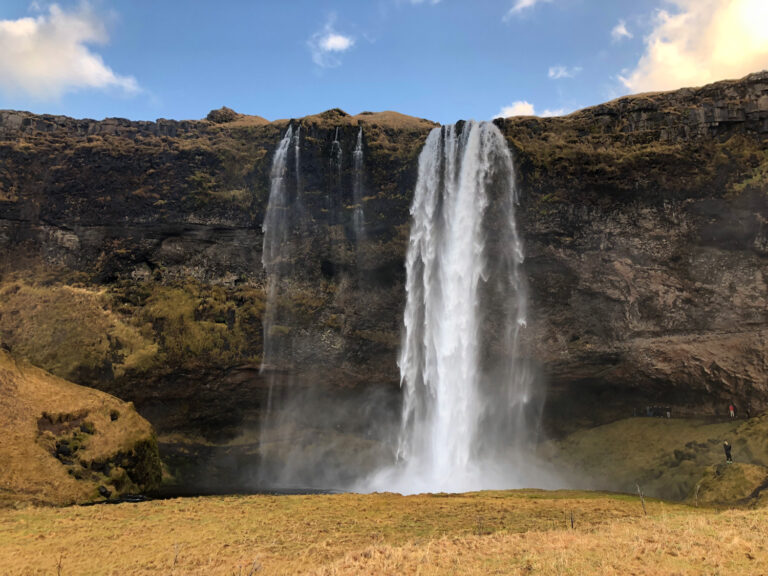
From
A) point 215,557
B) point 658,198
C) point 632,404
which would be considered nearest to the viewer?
A: point 215,557

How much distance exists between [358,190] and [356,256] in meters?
5.13

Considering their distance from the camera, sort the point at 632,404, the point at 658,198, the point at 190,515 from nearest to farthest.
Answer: the point at 190,515 < the point at 658,198 < the point at 632,404

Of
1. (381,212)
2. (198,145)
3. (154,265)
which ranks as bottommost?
(154,265)

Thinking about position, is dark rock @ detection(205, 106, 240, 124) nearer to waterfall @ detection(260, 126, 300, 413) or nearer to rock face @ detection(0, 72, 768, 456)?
rock face @ detection(0, 72, 768, 456)

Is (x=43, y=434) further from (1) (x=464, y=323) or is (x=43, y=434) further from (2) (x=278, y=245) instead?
(1) (x=464, y=323)

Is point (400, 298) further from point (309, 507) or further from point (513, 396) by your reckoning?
point (309, 507)

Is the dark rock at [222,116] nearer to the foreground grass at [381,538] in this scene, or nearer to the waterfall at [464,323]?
the waterfall at [464,323]

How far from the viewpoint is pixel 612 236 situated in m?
36.3

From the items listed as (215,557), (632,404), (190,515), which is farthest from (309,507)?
(632,404)

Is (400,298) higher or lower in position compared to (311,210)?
lower

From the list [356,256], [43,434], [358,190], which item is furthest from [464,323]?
[43,434]

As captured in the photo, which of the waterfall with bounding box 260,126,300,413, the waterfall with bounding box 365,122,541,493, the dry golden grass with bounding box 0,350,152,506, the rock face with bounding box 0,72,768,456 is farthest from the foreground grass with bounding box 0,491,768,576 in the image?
the waterfall with bounding box 260,126,300,413

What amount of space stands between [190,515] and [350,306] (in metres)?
22.0

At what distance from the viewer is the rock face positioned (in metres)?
34.4
